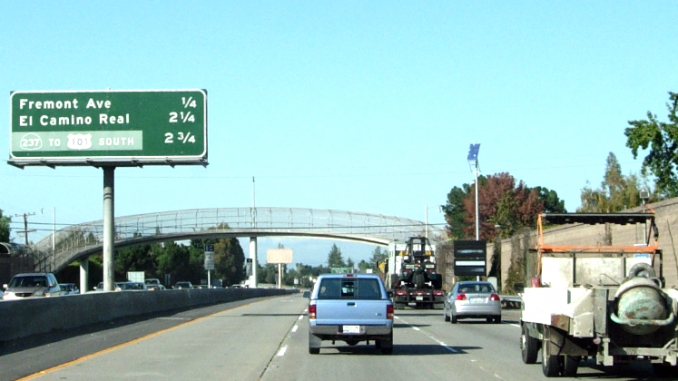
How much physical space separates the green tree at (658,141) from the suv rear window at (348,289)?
28.0 metres

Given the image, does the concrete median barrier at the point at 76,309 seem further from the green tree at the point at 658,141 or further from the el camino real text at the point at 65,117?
the green tree at the point at 658,141

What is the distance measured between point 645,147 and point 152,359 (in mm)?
31910

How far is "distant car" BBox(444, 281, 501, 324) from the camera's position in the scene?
30750 millimetres

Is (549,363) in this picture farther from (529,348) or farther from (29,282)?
(29,282)

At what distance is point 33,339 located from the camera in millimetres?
22359

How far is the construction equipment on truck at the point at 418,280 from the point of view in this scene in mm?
44903

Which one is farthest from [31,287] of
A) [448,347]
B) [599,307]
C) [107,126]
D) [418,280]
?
[599,307]

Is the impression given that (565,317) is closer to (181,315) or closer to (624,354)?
(624,354)

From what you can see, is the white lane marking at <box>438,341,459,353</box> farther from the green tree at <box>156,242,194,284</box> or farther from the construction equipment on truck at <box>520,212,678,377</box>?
the green tree at <box>156,242,194,284</box>

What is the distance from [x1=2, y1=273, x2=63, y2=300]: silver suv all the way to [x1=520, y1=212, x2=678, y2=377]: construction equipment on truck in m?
27.0

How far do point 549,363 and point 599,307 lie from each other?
1.90m

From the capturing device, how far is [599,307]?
13.0 metres

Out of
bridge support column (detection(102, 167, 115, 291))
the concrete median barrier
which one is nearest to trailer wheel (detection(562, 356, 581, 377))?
the concrete median barrier

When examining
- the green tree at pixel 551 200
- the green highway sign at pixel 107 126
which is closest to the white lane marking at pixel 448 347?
the green highway sign at pixel 107 126
